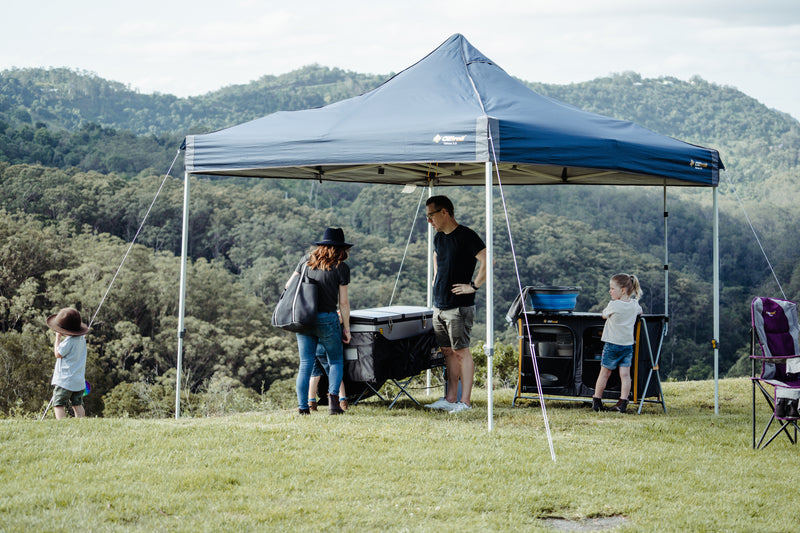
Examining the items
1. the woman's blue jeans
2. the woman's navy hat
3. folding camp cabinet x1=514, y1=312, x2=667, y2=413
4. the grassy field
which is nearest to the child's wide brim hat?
the grassy field

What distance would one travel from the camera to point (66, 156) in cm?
4716

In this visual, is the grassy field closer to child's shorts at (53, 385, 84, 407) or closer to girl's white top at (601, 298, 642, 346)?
child's shorts at (53, 385, 84, 407)

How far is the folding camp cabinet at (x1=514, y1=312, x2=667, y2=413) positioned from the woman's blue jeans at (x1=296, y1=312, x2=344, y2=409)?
5.49ft

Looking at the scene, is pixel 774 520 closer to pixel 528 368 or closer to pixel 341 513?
pixel 341 513

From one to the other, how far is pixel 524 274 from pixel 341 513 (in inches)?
1476

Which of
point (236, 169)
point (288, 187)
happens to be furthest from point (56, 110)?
point (236, 169)

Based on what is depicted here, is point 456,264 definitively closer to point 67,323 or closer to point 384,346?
point 384,346

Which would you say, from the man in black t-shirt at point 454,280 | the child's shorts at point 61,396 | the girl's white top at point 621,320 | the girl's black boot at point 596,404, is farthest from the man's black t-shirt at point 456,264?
the child's shorts at point 61,396

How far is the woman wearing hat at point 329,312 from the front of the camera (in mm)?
5914

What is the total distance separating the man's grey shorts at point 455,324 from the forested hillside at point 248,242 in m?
20.5

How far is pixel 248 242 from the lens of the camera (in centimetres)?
4331

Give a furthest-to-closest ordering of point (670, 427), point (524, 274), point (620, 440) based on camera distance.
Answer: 1. point (524, 274)
2. point (670, 427)
3. point (620, 440)

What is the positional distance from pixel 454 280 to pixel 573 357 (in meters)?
1.52

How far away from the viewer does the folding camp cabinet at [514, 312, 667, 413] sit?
265 inches
